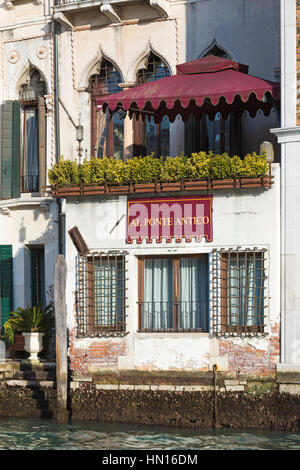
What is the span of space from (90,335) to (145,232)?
77.3 inches

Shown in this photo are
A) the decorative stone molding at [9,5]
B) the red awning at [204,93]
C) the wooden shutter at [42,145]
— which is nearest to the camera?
the red awning at [204,93]

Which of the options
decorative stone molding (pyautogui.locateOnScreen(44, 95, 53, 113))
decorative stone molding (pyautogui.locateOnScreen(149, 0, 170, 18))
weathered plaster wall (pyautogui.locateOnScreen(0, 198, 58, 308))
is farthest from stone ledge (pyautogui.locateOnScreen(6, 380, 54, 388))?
decorative stone molding (pyautogui.locateOnScreen(149, 0, 170, 18))

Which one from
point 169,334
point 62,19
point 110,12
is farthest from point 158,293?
point 62,19

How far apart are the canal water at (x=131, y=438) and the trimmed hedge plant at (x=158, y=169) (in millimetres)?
4036

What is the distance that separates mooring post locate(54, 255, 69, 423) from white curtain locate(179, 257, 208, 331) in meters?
1.95

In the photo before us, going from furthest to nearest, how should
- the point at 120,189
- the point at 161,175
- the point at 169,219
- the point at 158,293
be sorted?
1. the point at 158,293
2. the point at 120,189
3. the point at 169,219
4. the point at 161,175

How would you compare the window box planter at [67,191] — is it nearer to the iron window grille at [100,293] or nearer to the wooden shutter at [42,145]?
the iron window grille at [100,293]

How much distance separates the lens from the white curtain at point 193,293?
63.6ft

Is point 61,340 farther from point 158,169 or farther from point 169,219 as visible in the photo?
point 158,169

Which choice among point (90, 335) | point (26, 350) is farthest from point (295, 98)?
point (26, 350)

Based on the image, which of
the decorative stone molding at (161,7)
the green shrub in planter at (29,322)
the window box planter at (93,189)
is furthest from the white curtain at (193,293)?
the decorative stone molding at (161,7)

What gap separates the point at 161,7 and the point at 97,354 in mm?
6642

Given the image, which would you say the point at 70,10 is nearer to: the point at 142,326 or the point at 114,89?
the point at 114,89

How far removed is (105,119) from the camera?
22797 mm
